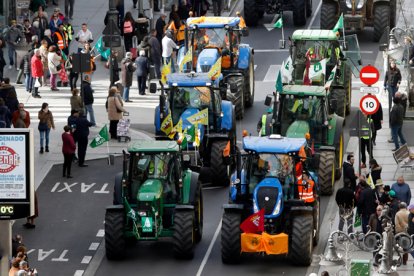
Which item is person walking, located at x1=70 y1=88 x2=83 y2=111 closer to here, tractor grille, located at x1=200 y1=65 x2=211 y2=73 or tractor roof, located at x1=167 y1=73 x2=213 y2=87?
tractor grille, located at x1=200 y1=65 x2=211 y2=73

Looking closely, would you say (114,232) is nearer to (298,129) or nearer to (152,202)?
(152,202)

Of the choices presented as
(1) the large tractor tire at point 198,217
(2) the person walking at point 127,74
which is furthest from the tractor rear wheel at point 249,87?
(1) the large tractor tire at point 198,217

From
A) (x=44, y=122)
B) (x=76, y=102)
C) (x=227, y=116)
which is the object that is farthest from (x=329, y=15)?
(x=44, y=122)

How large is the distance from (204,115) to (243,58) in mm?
8358

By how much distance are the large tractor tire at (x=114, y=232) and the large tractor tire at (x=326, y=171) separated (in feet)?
22.6

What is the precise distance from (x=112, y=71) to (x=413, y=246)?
694 inches

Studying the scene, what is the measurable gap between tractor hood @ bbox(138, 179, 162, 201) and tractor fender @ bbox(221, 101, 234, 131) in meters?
7.21

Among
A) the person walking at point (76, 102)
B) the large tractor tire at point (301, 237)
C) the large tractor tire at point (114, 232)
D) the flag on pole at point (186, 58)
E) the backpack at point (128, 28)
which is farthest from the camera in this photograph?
the backpack at point (128, 28)

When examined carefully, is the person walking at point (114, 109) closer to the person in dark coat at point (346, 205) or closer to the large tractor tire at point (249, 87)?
the large tractor tire at point (249, 87)

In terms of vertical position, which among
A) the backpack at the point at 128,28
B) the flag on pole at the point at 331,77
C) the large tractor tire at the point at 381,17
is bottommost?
the flag on pole at the point at 331,77

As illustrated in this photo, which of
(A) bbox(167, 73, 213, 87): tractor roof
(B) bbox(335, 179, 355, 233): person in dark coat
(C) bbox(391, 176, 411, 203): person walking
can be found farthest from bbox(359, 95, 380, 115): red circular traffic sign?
(B) bbox(335, 179, 355, 233): person in dark coat

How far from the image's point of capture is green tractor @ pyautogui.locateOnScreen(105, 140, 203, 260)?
38094 mm

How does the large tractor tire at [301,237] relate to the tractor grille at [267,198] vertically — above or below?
below

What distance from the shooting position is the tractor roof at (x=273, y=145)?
38.4 metres
